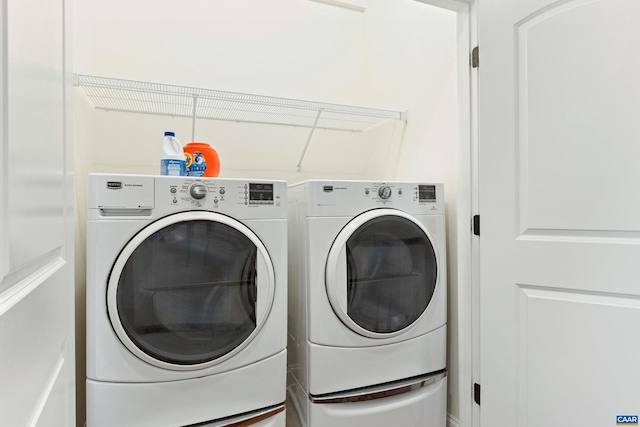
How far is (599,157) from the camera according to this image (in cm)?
117

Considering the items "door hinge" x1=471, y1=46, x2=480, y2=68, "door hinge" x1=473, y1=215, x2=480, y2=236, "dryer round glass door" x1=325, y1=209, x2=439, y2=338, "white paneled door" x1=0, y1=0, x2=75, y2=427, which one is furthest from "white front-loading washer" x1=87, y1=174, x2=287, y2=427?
"door hinge" x1=471, y1=46, x2=480, y2=68

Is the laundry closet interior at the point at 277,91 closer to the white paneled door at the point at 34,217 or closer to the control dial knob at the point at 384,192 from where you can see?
the control dial knob at the point at 384,192

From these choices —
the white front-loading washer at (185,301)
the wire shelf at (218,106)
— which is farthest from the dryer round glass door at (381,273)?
the wire shelf at (218,106)

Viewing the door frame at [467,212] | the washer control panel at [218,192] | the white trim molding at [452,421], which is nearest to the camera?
the washer control panel at [218,192]

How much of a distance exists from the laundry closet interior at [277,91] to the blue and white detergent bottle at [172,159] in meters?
0.39

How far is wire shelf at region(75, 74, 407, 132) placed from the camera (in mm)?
Result: 1752

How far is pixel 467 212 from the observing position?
5.16 feet

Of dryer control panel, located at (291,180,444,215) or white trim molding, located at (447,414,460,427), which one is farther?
white trim molding, located at (447,414,460,427)

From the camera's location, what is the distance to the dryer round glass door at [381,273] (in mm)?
1447

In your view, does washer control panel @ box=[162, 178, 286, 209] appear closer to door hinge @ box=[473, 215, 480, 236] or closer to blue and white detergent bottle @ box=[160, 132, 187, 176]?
blue and white detergent bottle @ box=[160, 132, 187, 176]

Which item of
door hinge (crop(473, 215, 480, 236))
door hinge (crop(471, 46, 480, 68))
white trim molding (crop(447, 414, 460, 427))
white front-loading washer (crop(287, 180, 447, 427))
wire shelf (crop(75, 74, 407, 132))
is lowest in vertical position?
white trim molding (crop(447, 414, 460, 427))

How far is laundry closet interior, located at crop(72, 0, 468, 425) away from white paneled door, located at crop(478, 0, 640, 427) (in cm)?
23

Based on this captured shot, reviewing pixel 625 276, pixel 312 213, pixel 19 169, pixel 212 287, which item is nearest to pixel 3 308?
pixel 19 169

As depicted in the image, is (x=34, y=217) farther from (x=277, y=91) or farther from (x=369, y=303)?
(x=277, y=91)
